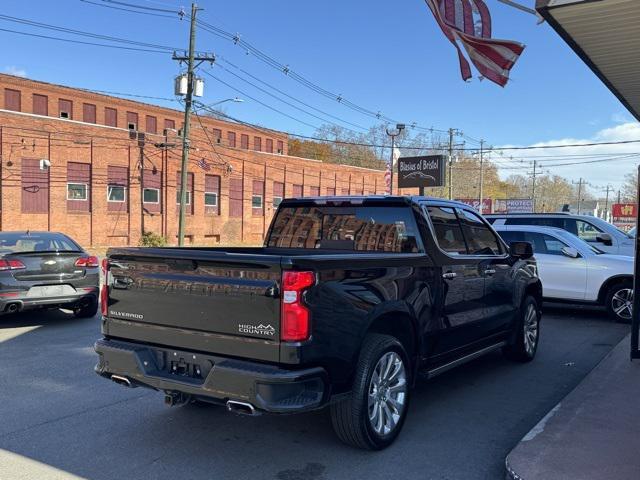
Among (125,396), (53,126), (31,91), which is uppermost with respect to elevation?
(31,91)

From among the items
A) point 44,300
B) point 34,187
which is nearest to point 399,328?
point 44,300

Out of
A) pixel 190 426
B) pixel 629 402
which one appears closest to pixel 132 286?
pixel 190 426

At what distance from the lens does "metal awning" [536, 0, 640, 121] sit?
4484 millimetres

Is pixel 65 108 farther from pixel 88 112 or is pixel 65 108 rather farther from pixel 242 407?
pixel 242 407

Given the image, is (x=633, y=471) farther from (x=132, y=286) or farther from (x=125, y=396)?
(x=125, y=396)

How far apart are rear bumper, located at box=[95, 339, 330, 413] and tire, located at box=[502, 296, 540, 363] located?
3892mm

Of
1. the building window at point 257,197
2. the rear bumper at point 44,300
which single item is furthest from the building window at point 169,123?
the rear bumper at point 44,300

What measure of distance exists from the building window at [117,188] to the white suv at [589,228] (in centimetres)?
2631

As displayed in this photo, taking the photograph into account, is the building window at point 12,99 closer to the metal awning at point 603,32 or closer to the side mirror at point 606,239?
the side mirror at point 606,239

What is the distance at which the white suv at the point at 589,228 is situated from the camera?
1401cm

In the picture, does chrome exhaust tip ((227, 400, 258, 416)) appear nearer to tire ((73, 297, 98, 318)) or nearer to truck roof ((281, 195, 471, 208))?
truck roof ((281, 195, 471, 208))

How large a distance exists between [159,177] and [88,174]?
498 centimetres

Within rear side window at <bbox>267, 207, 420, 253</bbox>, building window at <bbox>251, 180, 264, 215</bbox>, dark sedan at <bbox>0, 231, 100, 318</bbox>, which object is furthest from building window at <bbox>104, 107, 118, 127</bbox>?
rear side window at <bbox>267, 207, 420, 253</bbox>

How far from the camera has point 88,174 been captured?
1281 inches
